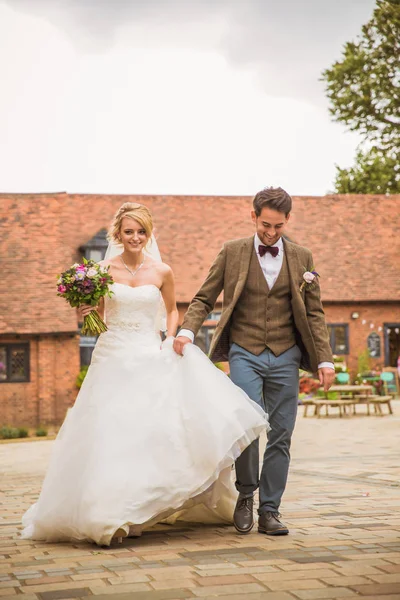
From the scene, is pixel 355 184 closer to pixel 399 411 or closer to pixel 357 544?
pixel 399 411

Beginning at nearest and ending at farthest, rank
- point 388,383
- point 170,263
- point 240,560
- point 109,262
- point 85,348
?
point 240,560
point 109,262
point 85,348
point 170,263
point 388,383

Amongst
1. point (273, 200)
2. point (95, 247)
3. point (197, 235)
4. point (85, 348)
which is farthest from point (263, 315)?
point (197, 235)

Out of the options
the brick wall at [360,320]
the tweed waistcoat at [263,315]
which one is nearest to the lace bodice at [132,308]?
the tweed waistcoat at [263,315]

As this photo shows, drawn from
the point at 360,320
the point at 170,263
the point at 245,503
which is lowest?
the point at 245,503

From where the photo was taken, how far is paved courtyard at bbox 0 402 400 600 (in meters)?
4.27

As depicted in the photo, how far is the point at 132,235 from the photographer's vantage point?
6.68 metres

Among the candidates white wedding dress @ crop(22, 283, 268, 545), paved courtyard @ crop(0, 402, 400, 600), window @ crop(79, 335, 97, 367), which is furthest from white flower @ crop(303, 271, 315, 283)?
window @ crop(79, 335, 97, 367)

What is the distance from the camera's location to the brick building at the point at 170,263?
2942cm

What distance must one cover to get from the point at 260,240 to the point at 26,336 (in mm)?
23767

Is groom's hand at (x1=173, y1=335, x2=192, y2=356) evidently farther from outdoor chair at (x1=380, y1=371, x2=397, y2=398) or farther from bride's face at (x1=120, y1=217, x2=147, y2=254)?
outdoor chair at (x1=380, y1=371, x2=397, y2=398)

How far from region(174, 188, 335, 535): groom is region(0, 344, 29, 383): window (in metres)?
23.9

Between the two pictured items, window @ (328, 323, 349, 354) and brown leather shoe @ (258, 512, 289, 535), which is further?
window @ (328, 323, 349, 354)

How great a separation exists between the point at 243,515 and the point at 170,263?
92.1 feet

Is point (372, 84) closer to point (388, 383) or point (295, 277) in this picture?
point (388, 383)
